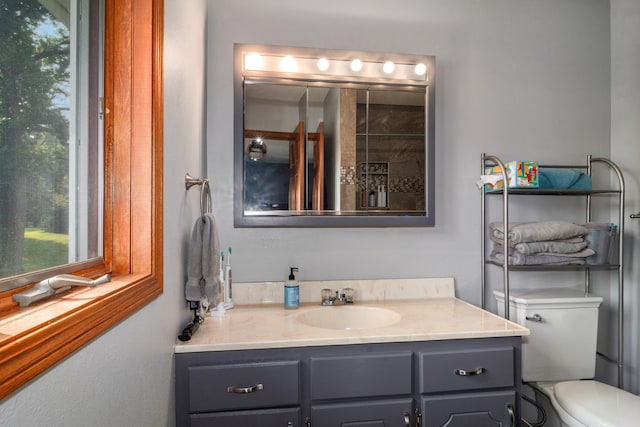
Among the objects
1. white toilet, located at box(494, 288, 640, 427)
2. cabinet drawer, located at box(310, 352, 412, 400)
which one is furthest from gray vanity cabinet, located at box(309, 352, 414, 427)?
white toilet, located at box(494, 288, 640, 427)

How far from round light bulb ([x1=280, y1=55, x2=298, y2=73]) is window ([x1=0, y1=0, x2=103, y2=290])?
0.96 m

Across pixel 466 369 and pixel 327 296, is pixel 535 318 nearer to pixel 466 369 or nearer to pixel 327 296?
pixel 466 369

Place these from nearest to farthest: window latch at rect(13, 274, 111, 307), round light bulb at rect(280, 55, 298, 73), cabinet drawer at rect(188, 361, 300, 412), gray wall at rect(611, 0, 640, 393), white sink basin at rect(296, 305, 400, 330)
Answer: window latch at rect(13, 274, 111, 307) → cabinet drawer at rect(188, 361, 300, 412) → white sink basin at rect(296, 305, 400, 330) → round light bulb at rect(280, 55, 298, 73) → gray wall at rect(611, 0, 640, 393)

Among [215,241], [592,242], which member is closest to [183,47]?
[215,241]

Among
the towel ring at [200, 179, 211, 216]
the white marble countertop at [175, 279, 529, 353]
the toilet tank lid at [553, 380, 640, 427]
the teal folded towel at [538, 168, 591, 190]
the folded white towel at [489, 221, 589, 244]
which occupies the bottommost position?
the toilet tank lid at [553, 380, 640, 427]

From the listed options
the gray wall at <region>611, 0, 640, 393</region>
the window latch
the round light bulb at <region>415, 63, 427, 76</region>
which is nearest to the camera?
the window latch

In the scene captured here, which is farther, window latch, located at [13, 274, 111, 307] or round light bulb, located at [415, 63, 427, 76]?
round light bulb, located at [415, 63, 427, 76]

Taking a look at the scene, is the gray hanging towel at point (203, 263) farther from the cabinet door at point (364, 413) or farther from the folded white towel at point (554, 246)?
the folded white towel at point (554, 246)

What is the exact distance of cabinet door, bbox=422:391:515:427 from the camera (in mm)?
1330

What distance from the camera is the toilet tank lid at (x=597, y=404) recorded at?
4.44ft

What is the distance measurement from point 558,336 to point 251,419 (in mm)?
1463

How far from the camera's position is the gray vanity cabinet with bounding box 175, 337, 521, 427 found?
48.3 inches

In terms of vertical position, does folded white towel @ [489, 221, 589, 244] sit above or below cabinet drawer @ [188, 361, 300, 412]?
above

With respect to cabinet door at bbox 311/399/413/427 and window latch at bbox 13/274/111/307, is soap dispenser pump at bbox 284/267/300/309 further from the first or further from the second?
Answer: window latch at bbox 13/274/111/307
